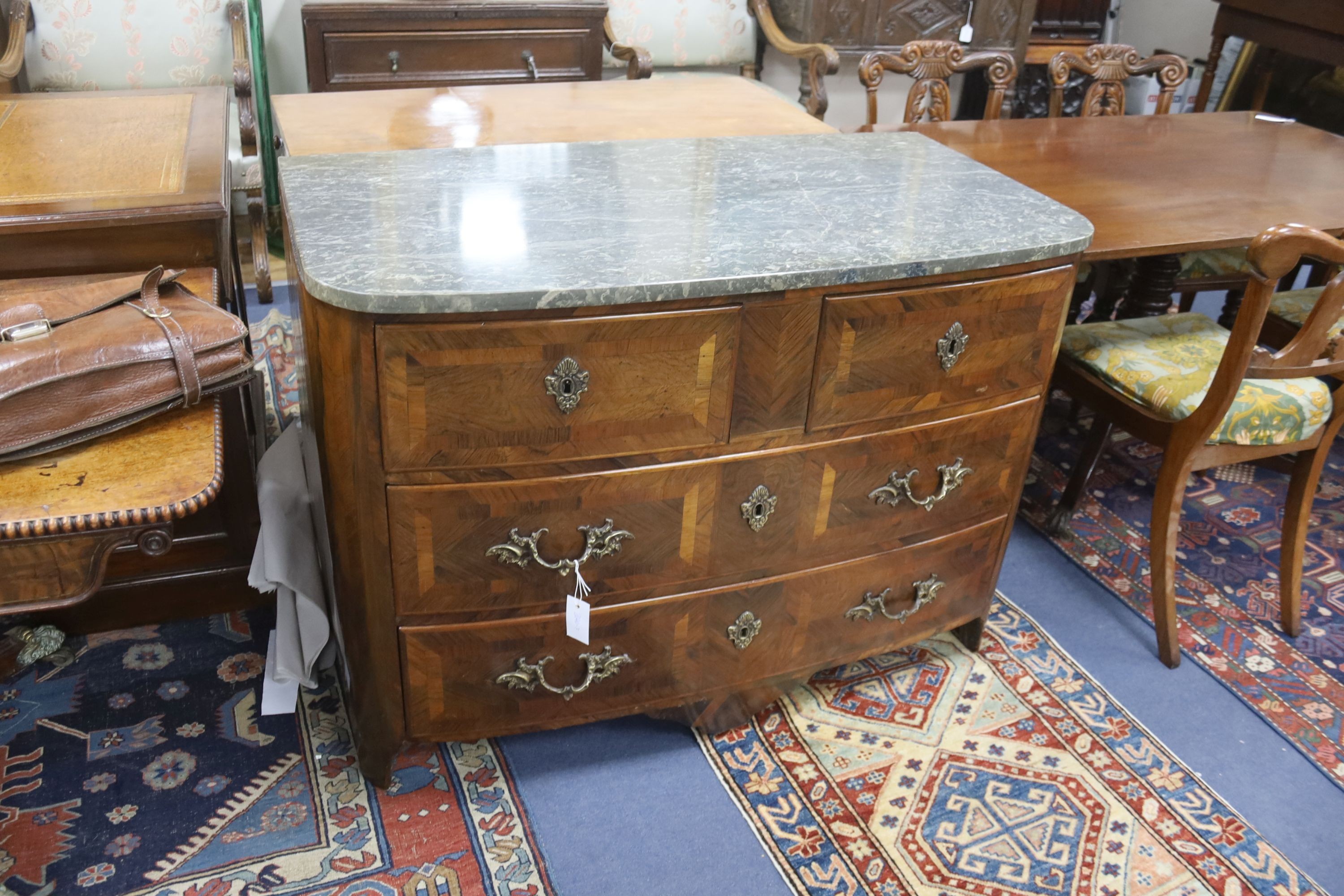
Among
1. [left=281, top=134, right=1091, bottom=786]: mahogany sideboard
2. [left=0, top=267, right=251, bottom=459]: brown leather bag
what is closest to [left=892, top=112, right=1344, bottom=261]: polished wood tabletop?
[left=281, top=134, right=1091, bottom=786]: mahogany sideboard

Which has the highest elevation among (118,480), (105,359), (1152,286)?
(105,359)

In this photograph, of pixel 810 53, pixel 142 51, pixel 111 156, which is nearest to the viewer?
pixel 111 156

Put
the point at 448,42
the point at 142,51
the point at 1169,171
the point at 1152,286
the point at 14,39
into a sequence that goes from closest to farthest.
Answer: the point at 1169,171 < the point at 1152,286 < the point at 14,39 < the point at 142,51 < the point at 448,42

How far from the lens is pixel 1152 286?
274 centimetres

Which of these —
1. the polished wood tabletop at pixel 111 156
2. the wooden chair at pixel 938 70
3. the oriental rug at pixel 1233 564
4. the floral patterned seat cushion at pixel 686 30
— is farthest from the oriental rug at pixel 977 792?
the floral patterned seat cushion at pixel 686 30

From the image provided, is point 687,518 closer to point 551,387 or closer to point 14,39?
point 551,387

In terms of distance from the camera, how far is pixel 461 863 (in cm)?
169

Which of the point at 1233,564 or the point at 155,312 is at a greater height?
the point at 155,312

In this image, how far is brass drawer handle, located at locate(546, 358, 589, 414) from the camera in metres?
1.40

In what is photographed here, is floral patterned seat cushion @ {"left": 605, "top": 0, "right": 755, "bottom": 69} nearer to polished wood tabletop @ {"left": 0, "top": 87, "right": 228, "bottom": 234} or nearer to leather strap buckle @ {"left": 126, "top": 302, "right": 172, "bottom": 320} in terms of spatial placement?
polished wood tabletop @ {"left": 0, "top": 87, "right": 228, "bottom": 234}

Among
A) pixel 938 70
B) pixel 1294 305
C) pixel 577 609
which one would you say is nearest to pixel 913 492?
pixel 577 609

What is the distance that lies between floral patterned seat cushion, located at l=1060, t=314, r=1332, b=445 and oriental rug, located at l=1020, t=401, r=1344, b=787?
1.45 ft

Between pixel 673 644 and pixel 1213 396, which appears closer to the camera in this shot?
pixel 673 644

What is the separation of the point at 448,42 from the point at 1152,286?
2.34 meters
